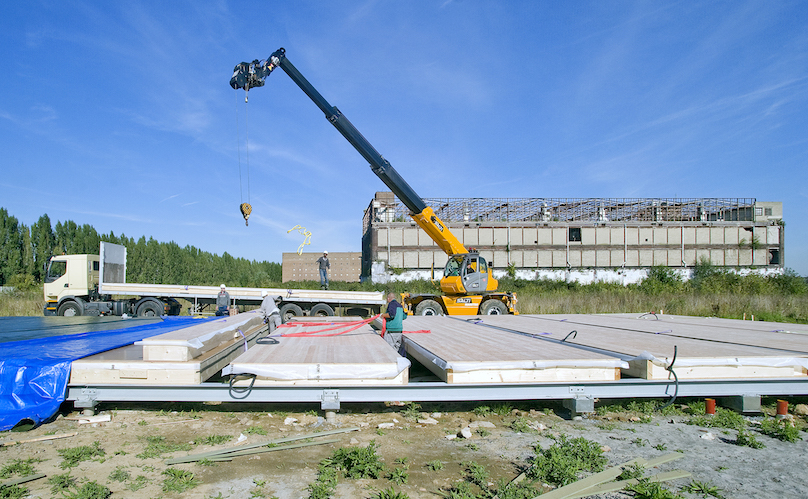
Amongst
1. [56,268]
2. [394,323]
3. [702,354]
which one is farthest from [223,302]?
[702,354]

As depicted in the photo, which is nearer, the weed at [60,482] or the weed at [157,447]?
the weed at [60,482]

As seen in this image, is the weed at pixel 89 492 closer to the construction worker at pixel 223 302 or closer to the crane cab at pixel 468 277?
the crane cab at pixel 468 277

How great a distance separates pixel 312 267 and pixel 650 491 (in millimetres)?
39561

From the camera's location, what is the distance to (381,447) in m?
4.65

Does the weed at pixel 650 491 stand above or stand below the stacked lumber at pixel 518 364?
below

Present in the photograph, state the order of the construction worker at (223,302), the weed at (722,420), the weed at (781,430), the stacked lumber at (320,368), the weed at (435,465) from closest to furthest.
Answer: the weed at (435,465), the weed at (781,430), the stacked lumber at (320,368), the weed at (722,420), the construction worker at (223,302)

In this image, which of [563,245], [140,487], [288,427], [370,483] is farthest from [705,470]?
[563,245]

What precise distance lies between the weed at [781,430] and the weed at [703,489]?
1.78 metres

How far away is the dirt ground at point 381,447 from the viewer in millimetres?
3812

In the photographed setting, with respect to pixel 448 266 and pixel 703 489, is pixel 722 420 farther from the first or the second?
pixel 448 266

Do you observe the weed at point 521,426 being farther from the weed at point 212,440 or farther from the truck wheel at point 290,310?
the truck wheel at point 290,310

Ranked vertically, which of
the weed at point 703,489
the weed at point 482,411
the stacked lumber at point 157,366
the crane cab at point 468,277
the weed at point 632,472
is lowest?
the weed at point 482,411

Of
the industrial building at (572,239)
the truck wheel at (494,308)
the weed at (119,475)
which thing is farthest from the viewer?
the industrial building at (572,239)

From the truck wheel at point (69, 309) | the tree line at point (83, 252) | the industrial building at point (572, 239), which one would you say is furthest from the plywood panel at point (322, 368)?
the tree line at point (83, 252)
